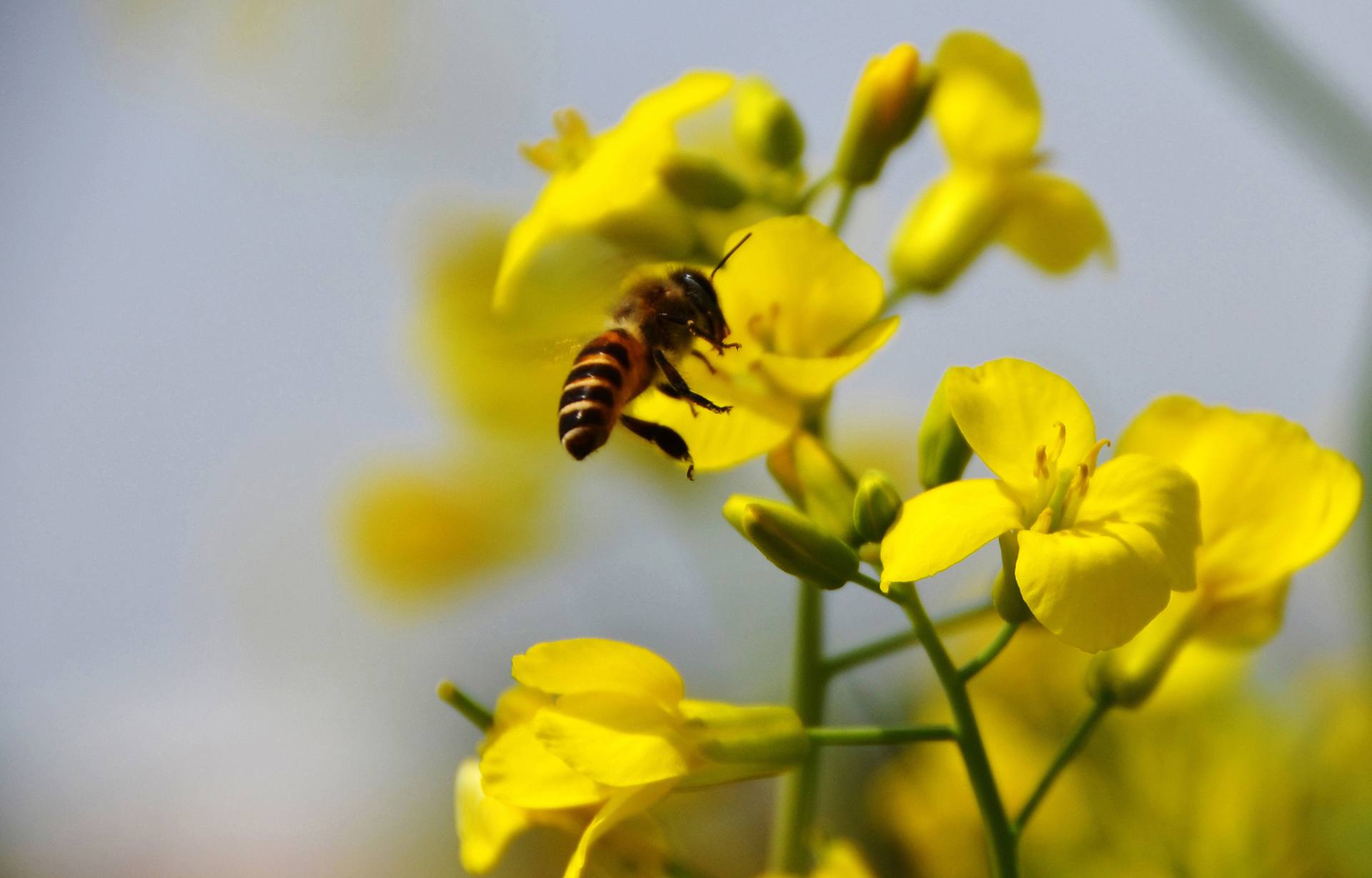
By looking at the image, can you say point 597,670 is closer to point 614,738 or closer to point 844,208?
point 614,738

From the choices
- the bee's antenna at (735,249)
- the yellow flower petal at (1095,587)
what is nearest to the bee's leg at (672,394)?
the bee's antenna at (735,249)

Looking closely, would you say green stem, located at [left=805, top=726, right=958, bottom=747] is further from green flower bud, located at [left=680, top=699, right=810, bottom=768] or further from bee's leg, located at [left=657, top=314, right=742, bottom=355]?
bee's leg, located at [left=657, top=314, right=742, bottom=355]

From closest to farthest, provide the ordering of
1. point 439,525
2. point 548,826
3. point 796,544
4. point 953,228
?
point 796,544
point 548,826
point 953,228
point 439,525

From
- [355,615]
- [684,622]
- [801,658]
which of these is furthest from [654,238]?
[355,615]

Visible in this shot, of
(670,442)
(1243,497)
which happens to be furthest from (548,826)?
(1243,497)

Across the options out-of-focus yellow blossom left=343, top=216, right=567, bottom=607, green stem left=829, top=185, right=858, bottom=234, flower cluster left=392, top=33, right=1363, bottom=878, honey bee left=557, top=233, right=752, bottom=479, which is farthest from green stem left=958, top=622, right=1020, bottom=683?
out-of-focus yellow blossom left=343, top=216, right=567, bottom=607

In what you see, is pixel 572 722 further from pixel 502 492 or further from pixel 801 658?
pixel 502 492

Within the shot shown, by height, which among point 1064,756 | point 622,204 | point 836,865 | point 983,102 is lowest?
point 836,865
